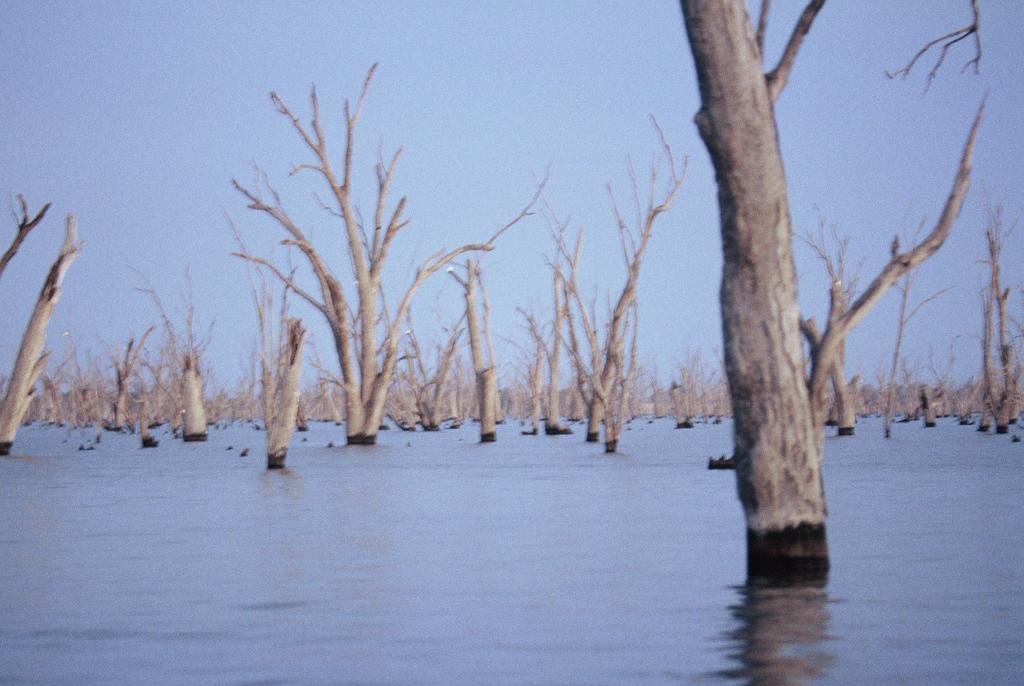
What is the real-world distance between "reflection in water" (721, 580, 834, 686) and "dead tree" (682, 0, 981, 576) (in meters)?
→ 0.16

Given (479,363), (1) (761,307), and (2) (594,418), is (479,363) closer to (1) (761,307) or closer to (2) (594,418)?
(2) (594,418)

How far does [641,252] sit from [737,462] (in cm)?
1479

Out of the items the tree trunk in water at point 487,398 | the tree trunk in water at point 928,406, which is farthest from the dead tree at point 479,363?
the tree trunk in water at point 928,406

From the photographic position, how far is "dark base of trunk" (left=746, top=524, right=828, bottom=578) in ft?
18.8

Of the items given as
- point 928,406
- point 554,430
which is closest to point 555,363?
point 554,430

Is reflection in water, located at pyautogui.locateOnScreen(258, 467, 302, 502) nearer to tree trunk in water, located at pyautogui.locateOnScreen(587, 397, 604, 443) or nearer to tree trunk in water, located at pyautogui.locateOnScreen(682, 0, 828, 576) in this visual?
tree trunk in water, located at pyautogui.locateOnScreen(682, 0, 828, 576)

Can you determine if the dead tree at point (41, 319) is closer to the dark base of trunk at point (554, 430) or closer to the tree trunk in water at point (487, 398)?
the tree trunk in water at point (487, 398)

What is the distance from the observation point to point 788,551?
5.76 metres

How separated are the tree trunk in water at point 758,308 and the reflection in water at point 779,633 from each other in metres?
0.15

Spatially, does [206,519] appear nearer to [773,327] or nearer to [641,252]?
[773,327]

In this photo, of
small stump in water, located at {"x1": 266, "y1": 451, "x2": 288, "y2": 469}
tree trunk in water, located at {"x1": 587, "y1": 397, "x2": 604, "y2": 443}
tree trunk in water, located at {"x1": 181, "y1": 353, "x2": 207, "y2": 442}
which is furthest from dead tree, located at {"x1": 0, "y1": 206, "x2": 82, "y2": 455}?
tree trunk in water, located at {"x1": 587, "y1": 397, "x2": 604, "y2": 443}

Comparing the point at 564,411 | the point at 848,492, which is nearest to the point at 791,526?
the point at 848,492

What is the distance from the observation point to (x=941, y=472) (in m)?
16.9

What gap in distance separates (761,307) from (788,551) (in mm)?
1207
